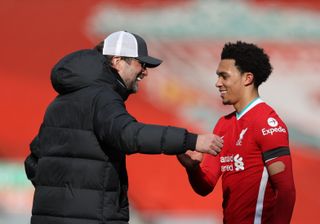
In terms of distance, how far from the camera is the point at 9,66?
24.3ft

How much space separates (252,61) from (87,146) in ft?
3.52

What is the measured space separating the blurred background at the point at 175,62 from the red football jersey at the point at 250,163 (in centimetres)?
353

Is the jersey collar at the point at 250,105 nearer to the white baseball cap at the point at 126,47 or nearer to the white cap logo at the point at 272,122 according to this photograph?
the white cap logo at the point at 272,122

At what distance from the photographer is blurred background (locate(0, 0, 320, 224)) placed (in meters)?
7.29

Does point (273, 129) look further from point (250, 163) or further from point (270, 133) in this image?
point (250, 163)

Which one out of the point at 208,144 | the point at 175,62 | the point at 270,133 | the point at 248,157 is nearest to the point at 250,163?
the point at 248,157

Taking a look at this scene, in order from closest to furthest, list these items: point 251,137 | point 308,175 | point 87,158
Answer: point 87,158, point 251,137, point 308,175

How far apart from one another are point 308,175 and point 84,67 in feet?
14.7

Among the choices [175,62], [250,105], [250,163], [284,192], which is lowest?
[284,192]

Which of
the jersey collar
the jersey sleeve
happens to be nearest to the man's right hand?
the jersey sleeve

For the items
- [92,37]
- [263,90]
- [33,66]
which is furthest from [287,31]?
[33,66]

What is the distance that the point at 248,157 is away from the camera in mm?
3625

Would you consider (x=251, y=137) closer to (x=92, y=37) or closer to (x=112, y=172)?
(x=112, y=172)

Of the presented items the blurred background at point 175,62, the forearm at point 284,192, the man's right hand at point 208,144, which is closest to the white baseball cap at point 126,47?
the man's right hand at point 208,144
